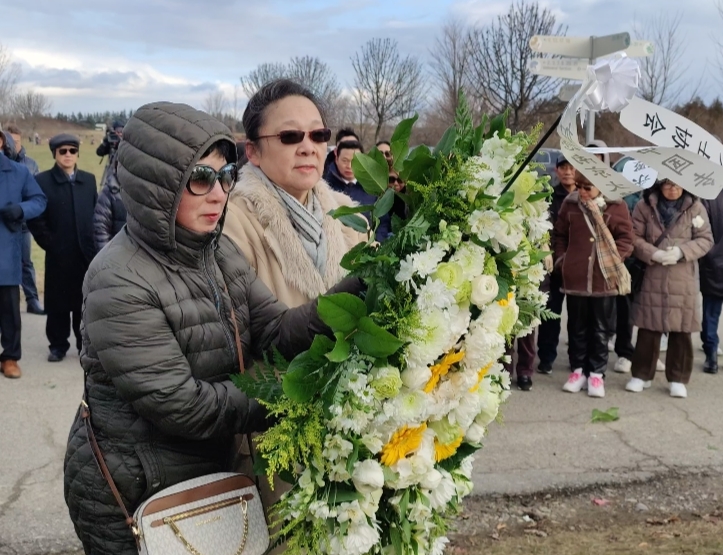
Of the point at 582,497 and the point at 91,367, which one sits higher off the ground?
the point at 91,367

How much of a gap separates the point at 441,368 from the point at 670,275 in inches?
192

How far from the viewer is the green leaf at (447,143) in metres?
1.84

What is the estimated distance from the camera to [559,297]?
6668 millimetres

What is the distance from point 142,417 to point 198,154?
26.8 inches

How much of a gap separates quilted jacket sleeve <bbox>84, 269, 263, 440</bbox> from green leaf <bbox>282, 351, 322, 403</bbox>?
0.29 meters

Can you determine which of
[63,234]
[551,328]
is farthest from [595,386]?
[63,234]

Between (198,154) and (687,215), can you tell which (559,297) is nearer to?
(687,215)

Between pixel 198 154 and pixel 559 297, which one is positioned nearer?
pixel 198 154

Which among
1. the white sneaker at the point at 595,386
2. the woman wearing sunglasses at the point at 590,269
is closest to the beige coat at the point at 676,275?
the woman wearing sunglasses at the point at 590,269

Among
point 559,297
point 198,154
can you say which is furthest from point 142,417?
point 559,297

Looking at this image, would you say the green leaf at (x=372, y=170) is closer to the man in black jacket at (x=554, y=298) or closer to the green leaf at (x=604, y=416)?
the green leaf at (x=604, y=416)

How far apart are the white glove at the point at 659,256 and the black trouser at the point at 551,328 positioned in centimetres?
79

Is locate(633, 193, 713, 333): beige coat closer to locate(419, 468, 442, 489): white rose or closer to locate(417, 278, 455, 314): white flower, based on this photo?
locate(419, 468, 442, 489): white rose

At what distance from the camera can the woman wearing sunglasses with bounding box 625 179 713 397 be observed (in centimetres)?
614
